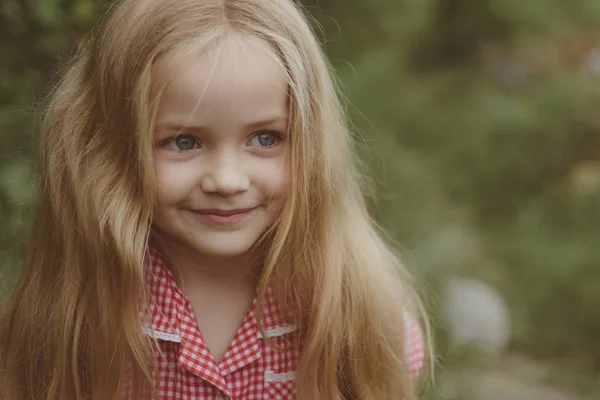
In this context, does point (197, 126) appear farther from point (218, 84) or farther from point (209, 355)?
point (209, 355)

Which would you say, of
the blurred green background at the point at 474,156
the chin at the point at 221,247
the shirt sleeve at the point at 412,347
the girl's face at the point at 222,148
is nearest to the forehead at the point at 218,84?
the girl's face at the point at 222,148

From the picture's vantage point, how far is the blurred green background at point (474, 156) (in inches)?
84.5

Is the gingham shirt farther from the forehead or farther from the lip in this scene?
the forehead

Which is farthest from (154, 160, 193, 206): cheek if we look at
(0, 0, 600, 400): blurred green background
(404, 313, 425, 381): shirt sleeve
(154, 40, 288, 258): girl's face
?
(404, 313, 425, 381): shirt sleeve

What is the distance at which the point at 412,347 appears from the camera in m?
1.95

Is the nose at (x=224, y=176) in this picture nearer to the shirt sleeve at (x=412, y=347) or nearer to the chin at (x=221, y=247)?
the chin at (x=221, y=247)

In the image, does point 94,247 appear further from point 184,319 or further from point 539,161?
point 539,161

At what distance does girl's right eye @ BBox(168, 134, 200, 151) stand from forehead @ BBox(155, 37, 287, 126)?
0.12 feet

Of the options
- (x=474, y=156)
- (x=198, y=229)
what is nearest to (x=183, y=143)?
(x=198, y=229)

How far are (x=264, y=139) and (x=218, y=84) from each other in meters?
0.15

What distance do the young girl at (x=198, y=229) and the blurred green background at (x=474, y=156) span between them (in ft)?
1.17

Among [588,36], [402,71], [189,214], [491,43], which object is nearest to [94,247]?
[189,214]

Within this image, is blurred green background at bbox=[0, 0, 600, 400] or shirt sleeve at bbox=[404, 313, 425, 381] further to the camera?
blurred green background at bbox=[0, 0, 600, 400]

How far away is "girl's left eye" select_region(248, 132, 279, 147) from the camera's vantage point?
1531 millimetres
